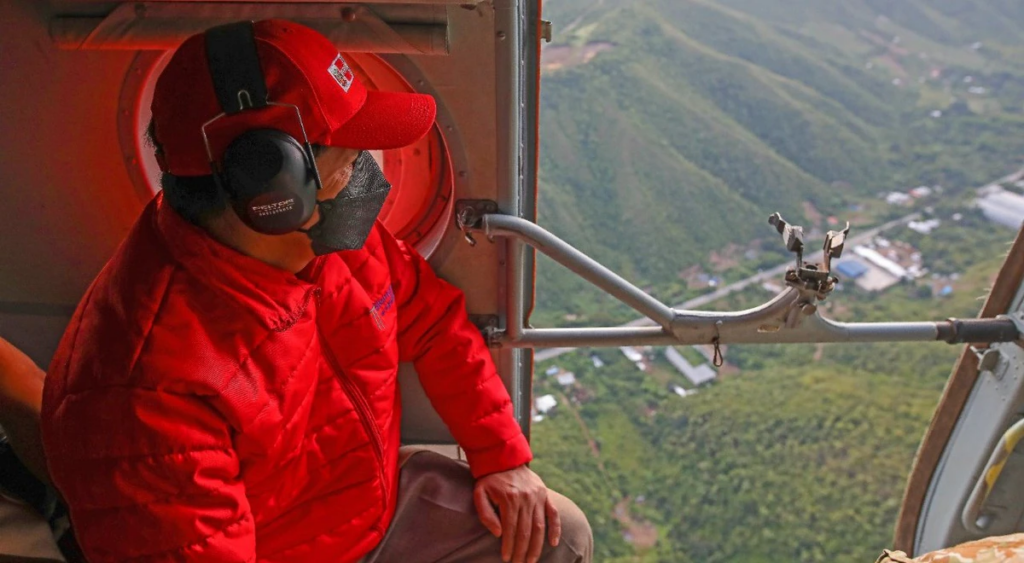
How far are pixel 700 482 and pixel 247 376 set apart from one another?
24.8ft

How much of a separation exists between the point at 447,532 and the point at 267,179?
111 centimetres

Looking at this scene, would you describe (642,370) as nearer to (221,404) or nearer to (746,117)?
(221,404)

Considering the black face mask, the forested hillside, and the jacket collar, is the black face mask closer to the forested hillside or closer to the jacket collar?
the jacket collar

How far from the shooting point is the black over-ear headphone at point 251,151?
41.8 inches

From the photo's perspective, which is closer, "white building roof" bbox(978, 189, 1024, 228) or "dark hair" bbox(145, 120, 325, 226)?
"dark hair" bbox(145, 120, 325, 226)

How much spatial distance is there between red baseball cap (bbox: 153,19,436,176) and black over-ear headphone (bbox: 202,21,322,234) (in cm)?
1

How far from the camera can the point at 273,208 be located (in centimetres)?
110

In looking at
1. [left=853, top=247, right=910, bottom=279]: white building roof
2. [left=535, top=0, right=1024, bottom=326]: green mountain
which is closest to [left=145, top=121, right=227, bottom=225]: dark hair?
[left=535, top=0, right=1024, bottom=326]: green mountain

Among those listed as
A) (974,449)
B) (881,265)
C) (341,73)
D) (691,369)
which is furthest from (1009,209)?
(691,369)

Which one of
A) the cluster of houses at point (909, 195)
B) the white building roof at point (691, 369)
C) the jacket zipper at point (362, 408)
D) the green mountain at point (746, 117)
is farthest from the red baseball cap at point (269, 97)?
the cluster of houses at point (909, 195)

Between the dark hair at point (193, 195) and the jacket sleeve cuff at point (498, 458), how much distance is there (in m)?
0.96

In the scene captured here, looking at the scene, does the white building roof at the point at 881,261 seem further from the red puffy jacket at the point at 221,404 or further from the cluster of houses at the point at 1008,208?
the red puffy jacket at the point at 221,404

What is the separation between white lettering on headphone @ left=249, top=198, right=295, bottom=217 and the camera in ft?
3.57

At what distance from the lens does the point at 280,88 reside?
109 cm
